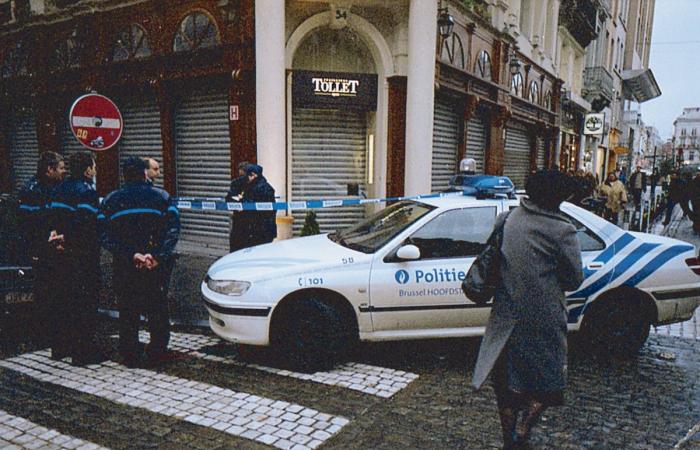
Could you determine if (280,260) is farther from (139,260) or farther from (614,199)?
(614,199)

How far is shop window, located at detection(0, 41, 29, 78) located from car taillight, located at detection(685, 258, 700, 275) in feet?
53.2

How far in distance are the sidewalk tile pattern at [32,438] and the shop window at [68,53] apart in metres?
11.7

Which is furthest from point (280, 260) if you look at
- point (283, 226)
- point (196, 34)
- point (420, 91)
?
point (196, 34)

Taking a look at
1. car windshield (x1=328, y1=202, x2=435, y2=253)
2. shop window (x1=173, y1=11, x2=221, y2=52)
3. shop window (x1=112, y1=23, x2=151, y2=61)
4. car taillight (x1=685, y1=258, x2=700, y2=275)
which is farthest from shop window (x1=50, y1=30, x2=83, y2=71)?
car taillight (x1=685, y1=258, x2=700, y2=275)

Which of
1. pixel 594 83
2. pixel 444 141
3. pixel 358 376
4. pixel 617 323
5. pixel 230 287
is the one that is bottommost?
pixel 358 376

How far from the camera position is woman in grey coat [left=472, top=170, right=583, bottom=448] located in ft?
9.55

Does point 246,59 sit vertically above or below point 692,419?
above

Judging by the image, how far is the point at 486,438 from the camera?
364 centimetres

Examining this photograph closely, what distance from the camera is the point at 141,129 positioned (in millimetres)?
12906

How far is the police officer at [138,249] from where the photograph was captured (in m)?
4.71

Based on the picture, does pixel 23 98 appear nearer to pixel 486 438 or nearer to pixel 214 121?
pixel 214 121

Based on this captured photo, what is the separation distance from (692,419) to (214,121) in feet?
33.1

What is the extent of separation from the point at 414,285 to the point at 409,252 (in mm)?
349

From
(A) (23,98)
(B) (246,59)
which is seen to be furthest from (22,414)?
(A) (23,98)
